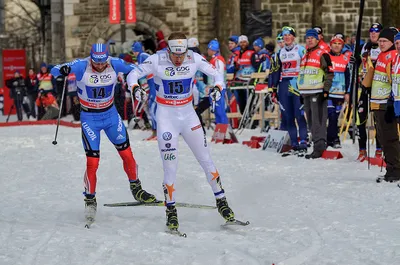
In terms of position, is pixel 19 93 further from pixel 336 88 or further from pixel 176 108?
pixel 176 108

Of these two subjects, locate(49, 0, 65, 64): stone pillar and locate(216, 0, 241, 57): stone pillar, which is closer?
locate(216, 0, 241, 57): stone pillar

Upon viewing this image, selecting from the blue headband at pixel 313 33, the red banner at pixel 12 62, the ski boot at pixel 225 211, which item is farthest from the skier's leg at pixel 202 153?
the red banner at pixel 12 62

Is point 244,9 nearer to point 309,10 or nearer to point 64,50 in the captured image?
point 309,10

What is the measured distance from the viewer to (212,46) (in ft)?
57.3

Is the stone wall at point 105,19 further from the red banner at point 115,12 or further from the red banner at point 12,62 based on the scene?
the red banner at point 12,62

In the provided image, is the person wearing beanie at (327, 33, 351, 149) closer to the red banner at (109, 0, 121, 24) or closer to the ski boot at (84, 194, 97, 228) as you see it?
the ski boot at (84, 194, 97, 228)

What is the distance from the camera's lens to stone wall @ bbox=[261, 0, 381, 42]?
3356cm

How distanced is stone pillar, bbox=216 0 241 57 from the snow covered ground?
14.6 meters

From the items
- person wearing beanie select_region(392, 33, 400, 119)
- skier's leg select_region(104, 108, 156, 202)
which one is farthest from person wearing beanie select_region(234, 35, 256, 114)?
skier's leg select_region(104, 108, 156, 202)

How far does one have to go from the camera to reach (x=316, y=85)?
14500 mm

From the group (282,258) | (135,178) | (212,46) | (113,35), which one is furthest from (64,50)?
(282,258)

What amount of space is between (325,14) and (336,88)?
18.6 meters

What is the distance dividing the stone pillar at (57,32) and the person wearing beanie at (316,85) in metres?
22.2

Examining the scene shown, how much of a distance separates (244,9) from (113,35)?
16.8ft
